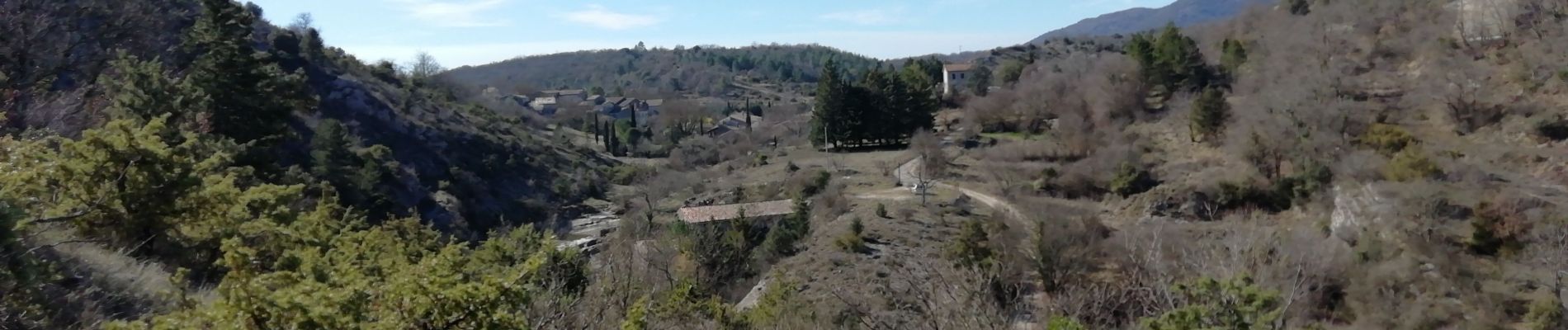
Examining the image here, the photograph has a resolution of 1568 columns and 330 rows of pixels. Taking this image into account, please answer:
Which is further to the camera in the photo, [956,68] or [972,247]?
[956,68]

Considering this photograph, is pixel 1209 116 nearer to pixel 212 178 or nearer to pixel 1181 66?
pixel 1181 66

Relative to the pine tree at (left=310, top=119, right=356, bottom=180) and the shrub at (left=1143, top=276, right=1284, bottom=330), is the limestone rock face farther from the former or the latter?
the pine tree at (left=310, top=119, right=356, bottom=180)

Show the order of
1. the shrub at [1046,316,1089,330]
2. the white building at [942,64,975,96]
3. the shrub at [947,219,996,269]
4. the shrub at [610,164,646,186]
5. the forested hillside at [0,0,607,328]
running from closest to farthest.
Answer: the forested hillside at [0,0,607,328] → the shrub at [1046,316,1089,330] → the shrub at [947,219,996,269] → the shrub at [610,164,646,186] → the white building at [942,64,975,96]

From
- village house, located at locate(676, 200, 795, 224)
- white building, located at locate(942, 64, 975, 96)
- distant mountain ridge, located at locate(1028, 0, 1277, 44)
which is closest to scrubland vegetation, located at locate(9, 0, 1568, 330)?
village house, located at locate(676, 200, 795, 224)

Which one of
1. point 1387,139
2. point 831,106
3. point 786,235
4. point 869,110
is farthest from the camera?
point 869,110

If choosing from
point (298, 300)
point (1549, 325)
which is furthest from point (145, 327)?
point (1549, 325)

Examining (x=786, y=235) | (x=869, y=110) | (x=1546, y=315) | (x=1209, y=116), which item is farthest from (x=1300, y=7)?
(x=786, y=235)

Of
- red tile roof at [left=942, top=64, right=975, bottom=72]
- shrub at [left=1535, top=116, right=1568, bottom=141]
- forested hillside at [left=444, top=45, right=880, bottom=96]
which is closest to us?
shrub at [left=1535, top=116, right=1568, bottom=141]
